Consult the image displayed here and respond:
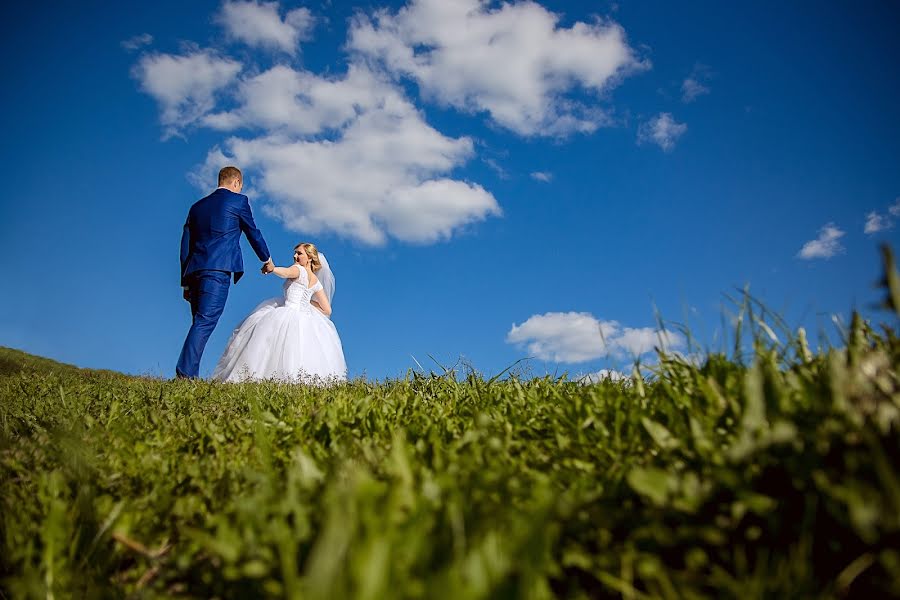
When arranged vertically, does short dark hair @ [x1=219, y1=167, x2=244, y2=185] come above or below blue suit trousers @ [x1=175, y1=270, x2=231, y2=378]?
above

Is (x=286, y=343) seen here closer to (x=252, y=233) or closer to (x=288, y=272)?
(x=288, y=272)

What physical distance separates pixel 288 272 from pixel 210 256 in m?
1.91

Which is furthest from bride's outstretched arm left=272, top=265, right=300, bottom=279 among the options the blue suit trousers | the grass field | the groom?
the grass field

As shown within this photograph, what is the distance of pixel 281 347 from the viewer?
11531 mm

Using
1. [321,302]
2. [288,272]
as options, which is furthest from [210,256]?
[321,302]

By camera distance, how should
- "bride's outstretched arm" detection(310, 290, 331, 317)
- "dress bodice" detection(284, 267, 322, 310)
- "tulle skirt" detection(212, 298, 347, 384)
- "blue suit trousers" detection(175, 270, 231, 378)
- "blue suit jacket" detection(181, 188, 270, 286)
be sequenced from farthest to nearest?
"bride's outstretched arm" detection(310, 290, 331, 317) < "dress bodice" detection(284, 267, 322, 310) < "tulle skirt" detection(212, 298, 347, 384) < "blue suit jacket" detection(181, 188, 270, 286) < "blue suit trousers" detection(175, 270, 231, 378)

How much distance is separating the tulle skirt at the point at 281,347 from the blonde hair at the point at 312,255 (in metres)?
1.42

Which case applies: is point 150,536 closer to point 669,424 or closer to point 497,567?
point 497,567

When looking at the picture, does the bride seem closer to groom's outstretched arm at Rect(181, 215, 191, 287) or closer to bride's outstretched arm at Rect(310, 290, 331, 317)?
bride's outstretched arm at Rect(310, 290, 331, 317)

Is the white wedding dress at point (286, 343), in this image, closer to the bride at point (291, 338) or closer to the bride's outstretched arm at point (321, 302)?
the bride at point (291, 338)

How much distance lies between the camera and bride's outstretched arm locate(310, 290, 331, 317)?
44.5 feet

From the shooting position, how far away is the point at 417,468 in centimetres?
211

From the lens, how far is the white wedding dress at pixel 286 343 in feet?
37.3

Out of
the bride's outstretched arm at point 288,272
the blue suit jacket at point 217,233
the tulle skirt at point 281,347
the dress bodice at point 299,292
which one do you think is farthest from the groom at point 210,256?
the dress bodice at point 299,292
